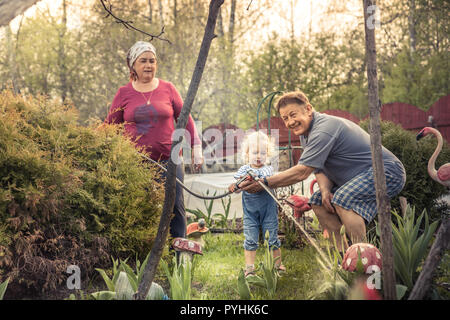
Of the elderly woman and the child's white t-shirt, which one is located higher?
the elderly woman

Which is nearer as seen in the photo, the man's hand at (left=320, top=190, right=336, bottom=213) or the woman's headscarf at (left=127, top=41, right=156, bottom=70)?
the man's hand at (left=320, top=190, right=336, bottom=213)

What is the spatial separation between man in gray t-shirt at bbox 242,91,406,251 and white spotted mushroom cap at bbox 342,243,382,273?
713 mm

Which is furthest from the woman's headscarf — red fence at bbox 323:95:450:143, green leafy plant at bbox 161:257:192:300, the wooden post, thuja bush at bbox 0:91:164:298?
red fence at bbox 323:95:450:143

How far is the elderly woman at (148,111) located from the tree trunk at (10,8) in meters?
1.29

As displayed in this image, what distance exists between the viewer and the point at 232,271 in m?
3.89

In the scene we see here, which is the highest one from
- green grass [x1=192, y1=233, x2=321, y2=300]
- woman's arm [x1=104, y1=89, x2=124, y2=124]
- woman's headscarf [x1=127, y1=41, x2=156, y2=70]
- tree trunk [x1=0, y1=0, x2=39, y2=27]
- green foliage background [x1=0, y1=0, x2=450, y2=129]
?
green foliage background [x1=0, y1=0, x2=450, y2=129]

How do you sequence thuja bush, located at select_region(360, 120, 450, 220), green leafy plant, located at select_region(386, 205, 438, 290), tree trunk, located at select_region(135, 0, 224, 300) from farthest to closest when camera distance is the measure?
thuja bush, located at select_region(360, 120, 450, 220) → green leafy plant, located at select_region(386, 205, 438, 290) → tree trunk, located at select_region(135, 0, 224, 300)

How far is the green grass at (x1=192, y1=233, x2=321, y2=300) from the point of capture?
292 centimetres

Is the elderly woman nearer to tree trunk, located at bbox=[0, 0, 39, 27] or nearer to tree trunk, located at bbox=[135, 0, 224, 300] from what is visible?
tree trunk, located at bbox=[0, 0, 39, 27]

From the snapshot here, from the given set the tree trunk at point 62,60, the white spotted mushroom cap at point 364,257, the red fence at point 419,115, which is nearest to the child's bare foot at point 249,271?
the white spotted mushroom cap at point 364,257

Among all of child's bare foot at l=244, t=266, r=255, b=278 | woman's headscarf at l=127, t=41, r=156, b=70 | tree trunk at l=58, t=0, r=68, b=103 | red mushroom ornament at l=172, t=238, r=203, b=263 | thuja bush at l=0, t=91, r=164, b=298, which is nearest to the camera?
thuja bush at l=0, t=91, r=164, b=298

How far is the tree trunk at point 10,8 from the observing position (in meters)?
2.37

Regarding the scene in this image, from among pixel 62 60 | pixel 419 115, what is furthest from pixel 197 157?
pixel 62 60

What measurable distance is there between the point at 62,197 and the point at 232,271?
1836 mm
